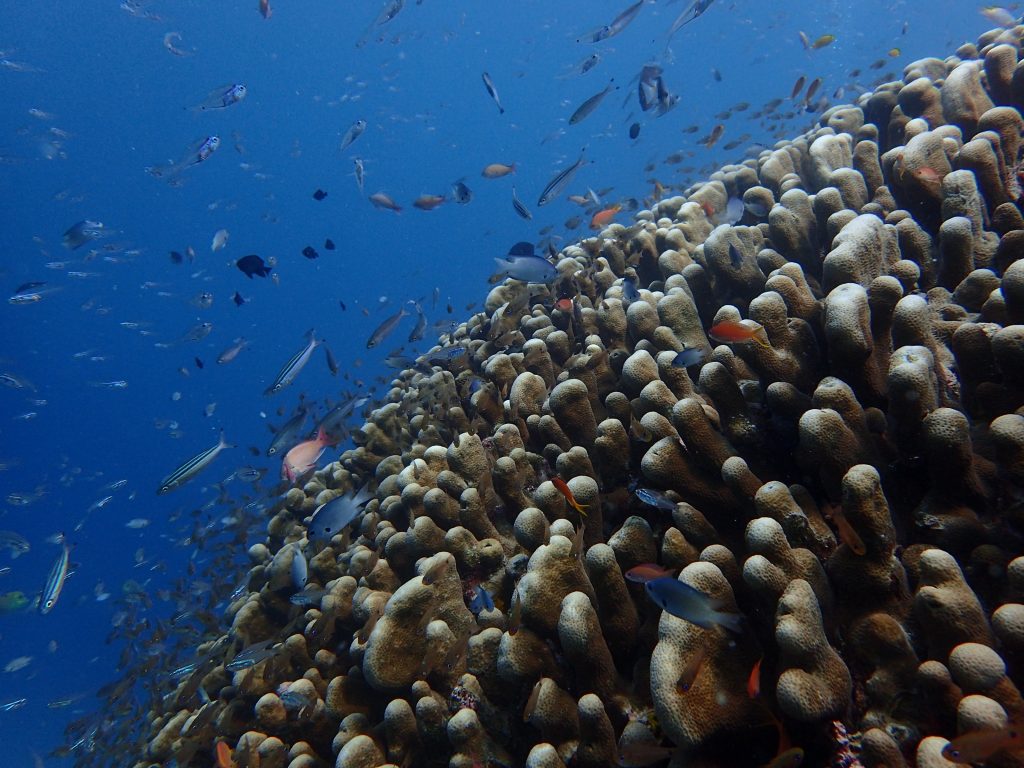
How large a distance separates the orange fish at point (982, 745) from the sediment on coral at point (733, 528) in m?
0.10

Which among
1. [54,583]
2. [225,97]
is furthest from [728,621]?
[225,97]

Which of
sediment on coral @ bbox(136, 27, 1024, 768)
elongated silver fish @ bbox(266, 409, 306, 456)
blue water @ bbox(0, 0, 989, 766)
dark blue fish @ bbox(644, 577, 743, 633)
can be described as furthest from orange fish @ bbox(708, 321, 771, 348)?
blue water @ bbox(0, 0, 989, 766)

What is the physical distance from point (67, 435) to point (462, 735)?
254ft

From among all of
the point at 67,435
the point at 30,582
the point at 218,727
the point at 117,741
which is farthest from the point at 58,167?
the point at 218,727

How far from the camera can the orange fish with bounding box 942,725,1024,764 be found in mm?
1203

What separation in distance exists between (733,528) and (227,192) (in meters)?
89.7

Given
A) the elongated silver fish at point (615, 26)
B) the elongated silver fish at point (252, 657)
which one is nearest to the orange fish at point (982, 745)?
the elongated silver fish at point (252, 657)

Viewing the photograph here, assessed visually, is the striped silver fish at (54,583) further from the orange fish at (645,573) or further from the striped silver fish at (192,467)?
the orange fish at (645,573)

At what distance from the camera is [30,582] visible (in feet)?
154

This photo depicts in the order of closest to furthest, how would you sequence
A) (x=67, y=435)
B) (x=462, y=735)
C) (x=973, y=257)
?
1. (x=462, y=735)
2. (x=973, y=257)
3. (x=67, y=435)

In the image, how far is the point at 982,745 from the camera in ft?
3.99

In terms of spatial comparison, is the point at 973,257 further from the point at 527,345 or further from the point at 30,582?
the point at 30,582

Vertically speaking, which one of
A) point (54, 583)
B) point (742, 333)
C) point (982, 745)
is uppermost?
point (54, 583)

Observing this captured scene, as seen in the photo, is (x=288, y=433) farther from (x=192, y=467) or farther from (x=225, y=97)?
(x=225, y=97)
